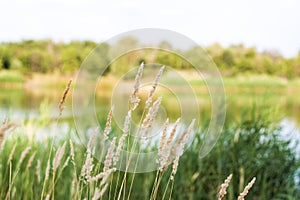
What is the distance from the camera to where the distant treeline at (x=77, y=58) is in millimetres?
19297

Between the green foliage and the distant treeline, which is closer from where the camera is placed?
the green foliage

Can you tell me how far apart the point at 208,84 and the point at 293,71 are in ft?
81.4

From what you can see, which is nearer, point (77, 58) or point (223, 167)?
point (223, 167)

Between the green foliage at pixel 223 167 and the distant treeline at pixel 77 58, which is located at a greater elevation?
the distant treeline at pixel 77 58

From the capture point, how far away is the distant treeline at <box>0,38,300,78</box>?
19.3 meters

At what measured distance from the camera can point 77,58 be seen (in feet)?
63.4

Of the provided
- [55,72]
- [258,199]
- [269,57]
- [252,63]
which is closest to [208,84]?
[258,199]

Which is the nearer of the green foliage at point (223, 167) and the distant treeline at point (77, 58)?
the green foliage at point (223, 167)

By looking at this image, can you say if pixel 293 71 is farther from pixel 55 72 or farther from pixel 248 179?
pixel 248 179

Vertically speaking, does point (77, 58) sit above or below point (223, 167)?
above

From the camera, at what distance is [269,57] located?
25875 millimetres

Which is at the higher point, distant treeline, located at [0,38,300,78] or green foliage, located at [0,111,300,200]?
distant treeline, located at [0,38,300,78]

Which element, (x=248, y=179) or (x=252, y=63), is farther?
(x=252, y=63)

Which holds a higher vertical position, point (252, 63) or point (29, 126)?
point (252, 63)
